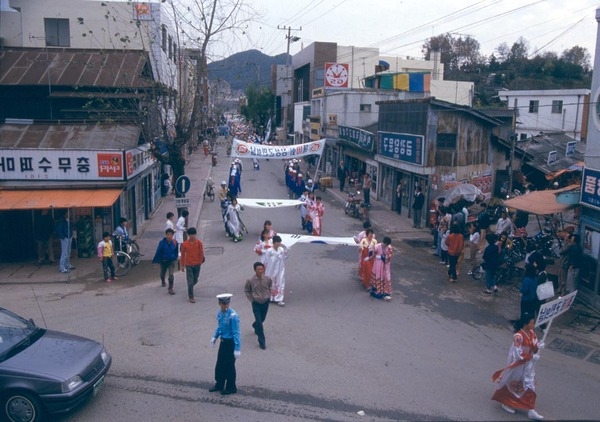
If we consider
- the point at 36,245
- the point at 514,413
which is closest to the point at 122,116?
the point at 36,245

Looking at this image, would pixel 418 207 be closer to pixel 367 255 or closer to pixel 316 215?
pixel 316 215

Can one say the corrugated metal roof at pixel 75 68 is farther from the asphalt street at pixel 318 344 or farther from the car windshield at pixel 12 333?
the car windshield at pixel 12 333

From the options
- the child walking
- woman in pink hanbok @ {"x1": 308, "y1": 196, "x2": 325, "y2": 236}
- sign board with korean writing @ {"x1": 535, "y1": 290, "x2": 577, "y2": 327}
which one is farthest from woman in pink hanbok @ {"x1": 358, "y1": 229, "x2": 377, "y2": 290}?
the child walking

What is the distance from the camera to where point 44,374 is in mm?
7648

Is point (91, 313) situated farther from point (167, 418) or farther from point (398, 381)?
point (398, 381)

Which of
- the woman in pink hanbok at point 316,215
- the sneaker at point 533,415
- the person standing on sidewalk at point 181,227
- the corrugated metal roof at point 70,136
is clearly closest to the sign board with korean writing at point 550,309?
the sneaker at point 533,415

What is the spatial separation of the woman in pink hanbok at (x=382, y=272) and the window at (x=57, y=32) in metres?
24.3

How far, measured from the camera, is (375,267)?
13914 mm

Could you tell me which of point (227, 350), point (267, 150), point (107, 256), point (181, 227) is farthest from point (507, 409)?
point (267, 150)

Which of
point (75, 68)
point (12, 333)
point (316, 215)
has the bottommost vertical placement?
point (316, 215)

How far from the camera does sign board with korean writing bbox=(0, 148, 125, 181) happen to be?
16672 millimetres

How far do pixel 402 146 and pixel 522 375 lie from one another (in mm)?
17865

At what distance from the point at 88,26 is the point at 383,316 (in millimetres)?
25157

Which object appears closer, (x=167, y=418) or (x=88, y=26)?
(x=167, y=418)
